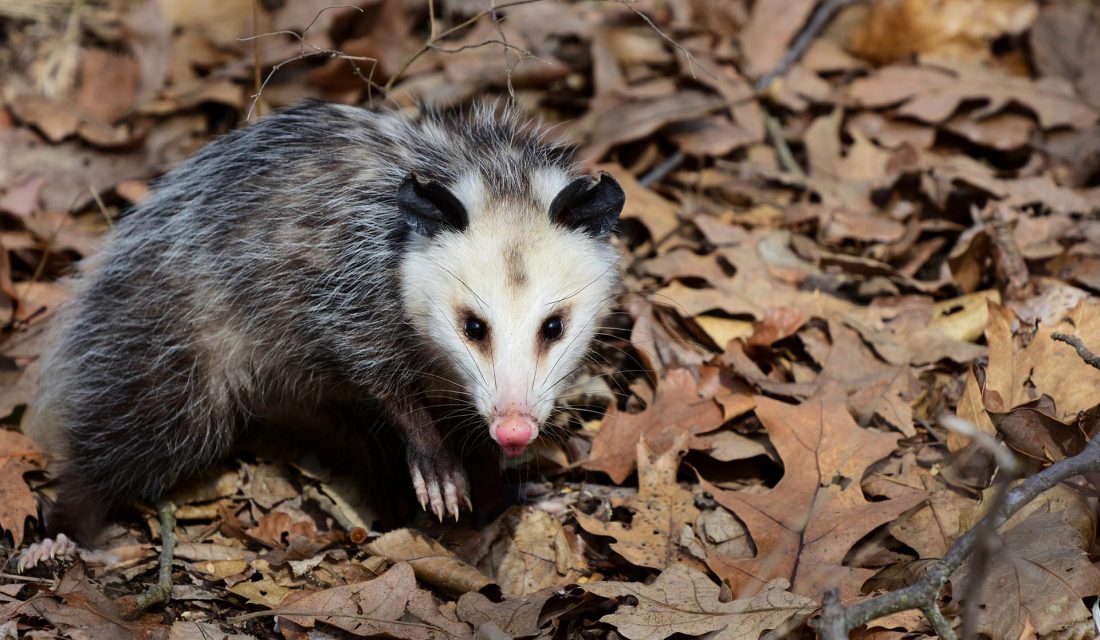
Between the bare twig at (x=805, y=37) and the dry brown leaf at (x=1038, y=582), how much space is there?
7.82 feet

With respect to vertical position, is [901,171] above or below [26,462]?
above

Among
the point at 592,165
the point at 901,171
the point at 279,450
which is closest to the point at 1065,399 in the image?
the point at 901,171

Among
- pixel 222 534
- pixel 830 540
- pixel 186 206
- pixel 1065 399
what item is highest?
pixel 186 206

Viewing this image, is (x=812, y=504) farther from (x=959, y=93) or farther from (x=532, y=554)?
(x=959, y=93)

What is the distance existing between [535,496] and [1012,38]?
2.86 meters

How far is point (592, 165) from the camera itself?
12.6ft

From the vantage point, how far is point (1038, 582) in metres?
2.10

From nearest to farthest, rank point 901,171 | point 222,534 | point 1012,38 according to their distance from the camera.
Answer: point 222,534 → point 901,171 → point 1012,38

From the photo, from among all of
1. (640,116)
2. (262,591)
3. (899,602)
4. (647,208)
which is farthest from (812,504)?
(640,116)

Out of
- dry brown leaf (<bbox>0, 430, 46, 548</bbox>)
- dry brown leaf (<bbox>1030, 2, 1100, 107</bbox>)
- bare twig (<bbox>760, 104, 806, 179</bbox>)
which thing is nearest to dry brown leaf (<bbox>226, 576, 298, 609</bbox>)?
dry brown leaf (<bbox>0, 430, 46, 548</bbox>)

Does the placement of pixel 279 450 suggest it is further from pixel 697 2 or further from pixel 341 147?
pixel 697 2

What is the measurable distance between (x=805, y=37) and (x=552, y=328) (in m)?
2.43

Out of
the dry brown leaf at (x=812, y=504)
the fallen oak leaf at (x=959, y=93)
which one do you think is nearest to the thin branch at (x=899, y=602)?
the dry brown leaf at (x=812, y=504)

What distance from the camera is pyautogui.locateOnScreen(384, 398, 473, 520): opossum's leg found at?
106 inches
